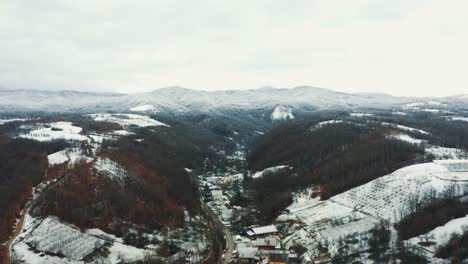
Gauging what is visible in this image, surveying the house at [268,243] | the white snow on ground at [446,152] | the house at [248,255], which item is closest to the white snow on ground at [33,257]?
the house at [248,255]

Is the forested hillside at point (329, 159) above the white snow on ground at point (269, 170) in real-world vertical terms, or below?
above

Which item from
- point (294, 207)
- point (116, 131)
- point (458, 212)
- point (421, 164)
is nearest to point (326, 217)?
point (294, 207)

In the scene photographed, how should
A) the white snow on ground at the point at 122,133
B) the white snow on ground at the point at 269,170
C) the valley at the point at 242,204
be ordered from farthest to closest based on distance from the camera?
the white snow on ground at the point at 122,133 → the white snow on ground at the point at 269,170 → the valley at the point at 242,204

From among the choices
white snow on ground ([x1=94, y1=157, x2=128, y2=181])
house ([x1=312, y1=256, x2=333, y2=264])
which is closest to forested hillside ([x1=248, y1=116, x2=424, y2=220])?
house ([x1=312, y1=256, x2=333, y2=264])

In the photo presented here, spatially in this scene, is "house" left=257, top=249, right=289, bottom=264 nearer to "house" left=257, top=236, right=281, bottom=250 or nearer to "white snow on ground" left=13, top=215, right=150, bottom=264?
"house" left=257, top=236, right=281, bottom=250

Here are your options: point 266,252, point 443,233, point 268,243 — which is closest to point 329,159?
point 443,233

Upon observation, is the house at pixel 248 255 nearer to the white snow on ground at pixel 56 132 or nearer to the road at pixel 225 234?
the road at pixel 225 234

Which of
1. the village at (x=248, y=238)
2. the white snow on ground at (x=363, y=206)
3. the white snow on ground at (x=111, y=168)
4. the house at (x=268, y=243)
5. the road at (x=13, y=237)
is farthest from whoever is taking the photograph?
the white snow on ground at (x=111, y=168)

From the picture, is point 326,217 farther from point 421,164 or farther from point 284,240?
point 421,164

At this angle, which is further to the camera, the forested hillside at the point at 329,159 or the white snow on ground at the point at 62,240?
the forested hillside at the point at 329,159

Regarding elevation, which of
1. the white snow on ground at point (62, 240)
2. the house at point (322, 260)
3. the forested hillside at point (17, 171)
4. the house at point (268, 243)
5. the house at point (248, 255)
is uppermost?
the forested hillside at point (17, 171)
